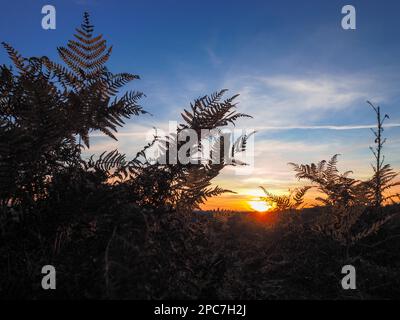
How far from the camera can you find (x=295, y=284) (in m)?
2.93

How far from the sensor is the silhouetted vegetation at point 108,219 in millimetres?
2072

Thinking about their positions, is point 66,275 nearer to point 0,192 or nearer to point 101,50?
point 0,192

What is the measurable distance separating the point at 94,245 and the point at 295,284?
4.92ft

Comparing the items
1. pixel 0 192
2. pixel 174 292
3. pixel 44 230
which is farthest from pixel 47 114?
pixel 174 292

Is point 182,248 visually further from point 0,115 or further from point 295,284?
point 0,115

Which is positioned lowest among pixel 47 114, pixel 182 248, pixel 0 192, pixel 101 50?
pixel 182 248

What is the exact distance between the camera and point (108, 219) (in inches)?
88.4

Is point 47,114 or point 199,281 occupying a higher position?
point 47,114

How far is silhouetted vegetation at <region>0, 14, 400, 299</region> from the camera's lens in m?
2.07
